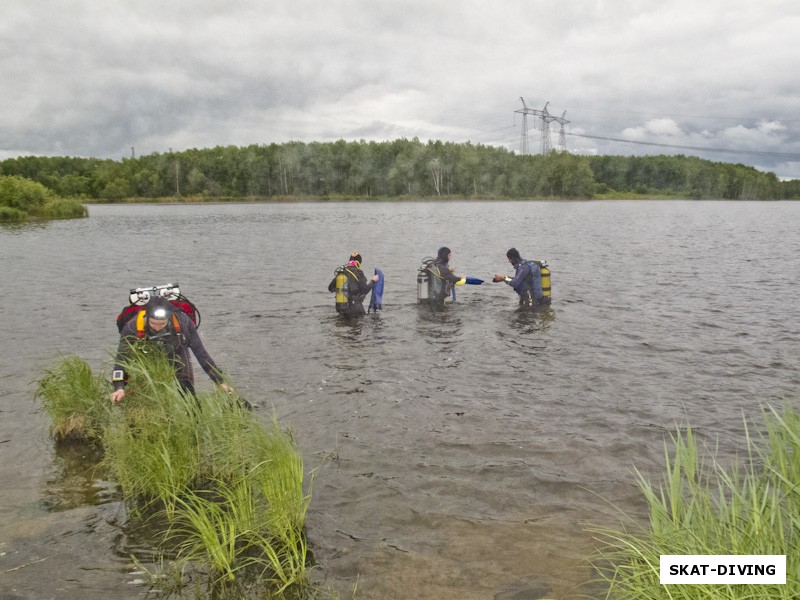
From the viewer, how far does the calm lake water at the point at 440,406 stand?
5.67 metres

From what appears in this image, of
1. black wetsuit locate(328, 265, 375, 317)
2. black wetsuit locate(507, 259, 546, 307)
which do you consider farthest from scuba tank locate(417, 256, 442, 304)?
black wetsuit locate(507, 259, 546, 307)

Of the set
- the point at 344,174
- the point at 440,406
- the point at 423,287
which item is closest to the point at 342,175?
the point at 344,174

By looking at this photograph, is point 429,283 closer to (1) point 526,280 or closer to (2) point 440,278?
(2) point 440,278

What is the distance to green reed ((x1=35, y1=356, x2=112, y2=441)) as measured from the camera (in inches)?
318

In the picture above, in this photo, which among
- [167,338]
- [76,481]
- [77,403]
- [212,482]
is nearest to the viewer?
[212,482]

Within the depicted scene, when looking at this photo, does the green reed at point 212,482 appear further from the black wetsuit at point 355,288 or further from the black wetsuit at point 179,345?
the black wetsuit at point 355,288

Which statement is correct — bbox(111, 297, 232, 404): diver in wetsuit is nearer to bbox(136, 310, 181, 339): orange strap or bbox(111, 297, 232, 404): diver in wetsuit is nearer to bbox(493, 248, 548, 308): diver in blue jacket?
bbox(136, 310, 181, 339): orange strap

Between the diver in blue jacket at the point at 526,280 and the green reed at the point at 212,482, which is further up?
the diver in blue jacket at the point at 526,280

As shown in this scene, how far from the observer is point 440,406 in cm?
988

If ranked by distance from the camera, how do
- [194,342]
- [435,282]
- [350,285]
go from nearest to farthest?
[194,342] → [350,285] → [435,282]

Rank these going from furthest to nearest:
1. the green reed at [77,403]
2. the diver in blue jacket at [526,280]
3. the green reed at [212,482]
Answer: the diver in blue jacket at [526,280]
the green reed at [77,403]
the green reed at [212,482]

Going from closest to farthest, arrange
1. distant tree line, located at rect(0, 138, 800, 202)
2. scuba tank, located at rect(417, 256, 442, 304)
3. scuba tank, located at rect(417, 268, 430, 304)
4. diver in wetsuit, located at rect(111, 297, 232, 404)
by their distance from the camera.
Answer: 1. diver in wetsuit, located at rect(111, 297, 232, 404)
2. scuba tank, located at rect(417, 256, 442, 304)
3. scuba tank, located at rect(417, 268, 430, 304)
4. distant tree line, located at rect(0, 138, 800, 202)

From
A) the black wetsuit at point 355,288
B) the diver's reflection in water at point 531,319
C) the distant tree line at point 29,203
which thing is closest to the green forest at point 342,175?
the distant tree line at point 29,203

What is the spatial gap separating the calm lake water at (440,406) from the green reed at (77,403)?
0.31 m
